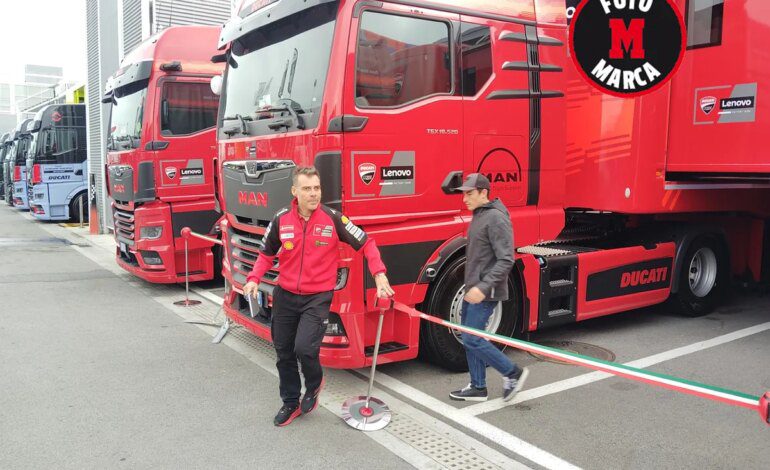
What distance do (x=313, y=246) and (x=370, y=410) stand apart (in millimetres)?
1168

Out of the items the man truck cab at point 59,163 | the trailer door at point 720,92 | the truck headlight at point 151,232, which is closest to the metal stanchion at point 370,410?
the trailer door at point 720,92

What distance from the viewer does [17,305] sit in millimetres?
7500

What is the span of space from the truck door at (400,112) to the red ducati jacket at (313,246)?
0.38 metres

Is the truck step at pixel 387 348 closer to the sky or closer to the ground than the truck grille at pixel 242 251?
closer to the ground

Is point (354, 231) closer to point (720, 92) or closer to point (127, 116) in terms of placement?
point (720, 92)

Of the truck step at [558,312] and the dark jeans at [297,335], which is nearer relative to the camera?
the dark jeans at [297,335]

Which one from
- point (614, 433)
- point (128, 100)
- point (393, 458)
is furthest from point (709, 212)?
point (128, 100)

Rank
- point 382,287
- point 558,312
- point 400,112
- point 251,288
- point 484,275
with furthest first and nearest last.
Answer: point 558,312 < point 400,112 < point 484,275 < point 251,288 < point 382,287

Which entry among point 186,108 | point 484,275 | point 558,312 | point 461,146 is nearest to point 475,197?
point 484,275

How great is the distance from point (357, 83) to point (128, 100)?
5.47 m

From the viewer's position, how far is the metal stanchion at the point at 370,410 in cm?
406

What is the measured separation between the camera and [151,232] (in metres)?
8.14

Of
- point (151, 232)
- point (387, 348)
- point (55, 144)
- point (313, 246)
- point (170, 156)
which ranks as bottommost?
point (387, 348)

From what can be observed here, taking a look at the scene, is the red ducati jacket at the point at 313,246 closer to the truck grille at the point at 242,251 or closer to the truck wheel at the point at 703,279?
the truck grille at the point at 242,251
